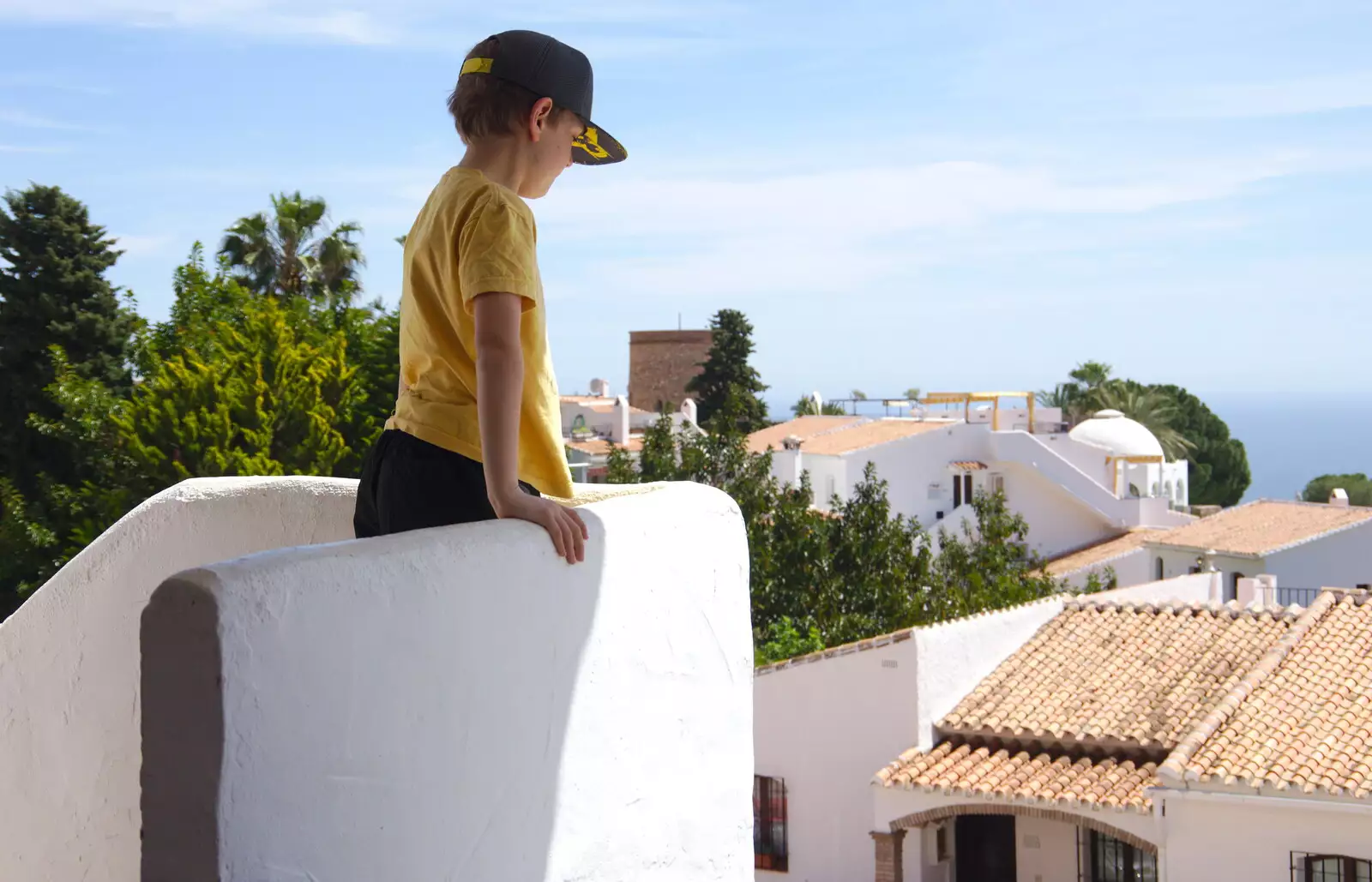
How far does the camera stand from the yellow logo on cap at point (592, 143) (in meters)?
2.75

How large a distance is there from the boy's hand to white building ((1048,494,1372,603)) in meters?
27.4

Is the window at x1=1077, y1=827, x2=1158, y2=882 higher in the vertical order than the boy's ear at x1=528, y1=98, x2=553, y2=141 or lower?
lower

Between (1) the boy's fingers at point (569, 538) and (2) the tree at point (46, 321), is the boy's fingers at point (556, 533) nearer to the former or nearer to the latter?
(1) the boy's fingers at point (569, 538)

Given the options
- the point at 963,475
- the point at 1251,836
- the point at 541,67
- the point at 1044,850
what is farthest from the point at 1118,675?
the point at 963,475

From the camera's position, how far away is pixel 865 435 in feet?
122

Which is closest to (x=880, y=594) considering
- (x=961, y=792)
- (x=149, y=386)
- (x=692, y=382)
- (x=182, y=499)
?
(x=961, y=792)

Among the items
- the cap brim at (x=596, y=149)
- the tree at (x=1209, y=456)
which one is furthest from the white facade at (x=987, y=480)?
the cap brim at (x=596, y=149)

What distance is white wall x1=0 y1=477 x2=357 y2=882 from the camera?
3100 millimetres

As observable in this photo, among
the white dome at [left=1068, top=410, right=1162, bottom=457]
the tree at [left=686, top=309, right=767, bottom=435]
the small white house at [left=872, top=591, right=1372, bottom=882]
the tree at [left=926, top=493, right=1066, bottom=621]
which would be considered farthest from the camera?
the tree at [left=686, top=309, right=767, bottom=435]

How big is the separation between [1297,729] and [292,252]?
25.0m

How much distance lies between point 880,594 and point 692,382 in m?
32.8

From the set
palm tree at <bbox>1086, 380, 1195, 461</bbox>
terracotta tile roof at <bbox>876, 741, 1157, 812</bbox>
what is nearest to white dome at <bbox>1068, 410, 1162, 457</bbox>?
palm tree at <bbox>1086, 380, 1195, 461</bbox>

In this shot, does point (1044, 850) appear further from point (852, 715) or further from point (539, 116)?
point (539, 116)

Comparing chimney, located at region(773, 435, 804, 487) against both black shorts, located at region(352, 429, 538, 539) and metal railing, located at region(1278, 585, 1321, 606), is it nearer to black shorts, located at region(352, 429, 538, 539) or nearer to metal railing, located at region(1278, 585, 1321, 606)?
metal railing, located at region(1278, 585, 1321, 606)
